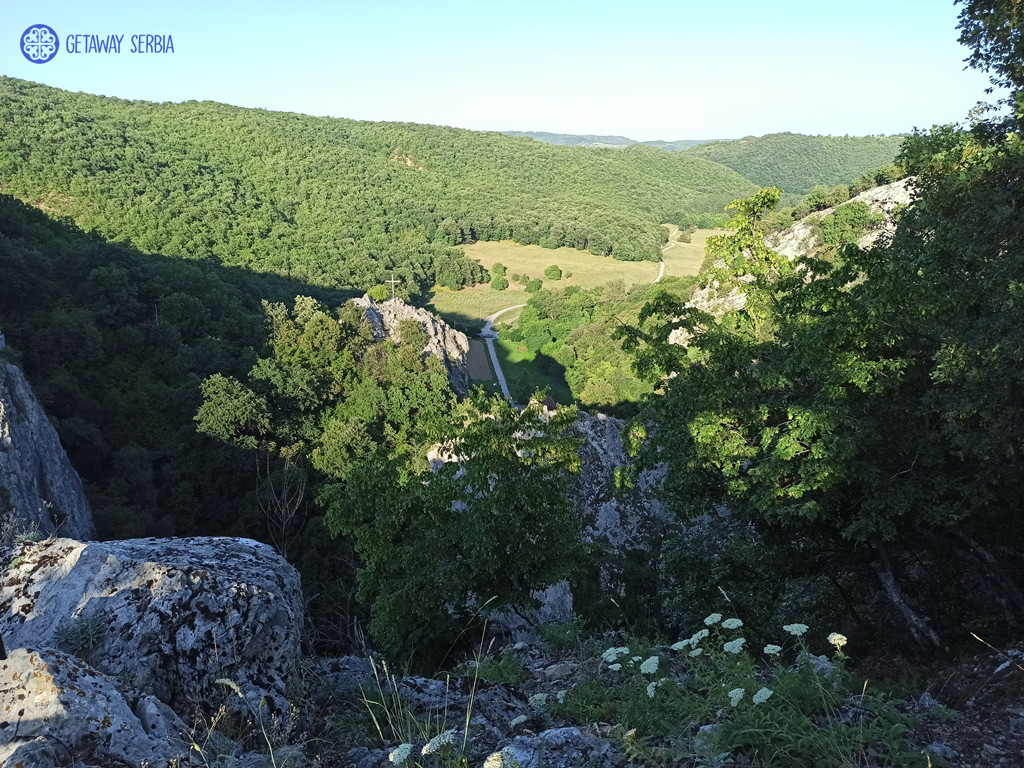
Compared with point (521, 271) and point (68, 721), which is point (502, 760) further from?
point (521, 271)

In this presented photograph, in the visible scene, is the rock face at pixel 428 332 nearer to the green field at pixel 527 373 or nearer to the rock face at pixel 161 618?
the green field at pixel 527 373

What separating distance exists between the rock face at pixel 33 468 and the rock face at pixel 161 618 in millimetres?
15566

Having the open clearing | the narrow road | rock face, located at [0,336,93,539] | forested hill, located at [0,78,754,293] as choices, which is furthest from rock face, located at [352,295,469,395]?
the open clearing

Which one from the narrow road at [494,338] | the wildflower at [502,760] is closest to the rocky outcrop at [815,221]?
the narrow road at [494,338]

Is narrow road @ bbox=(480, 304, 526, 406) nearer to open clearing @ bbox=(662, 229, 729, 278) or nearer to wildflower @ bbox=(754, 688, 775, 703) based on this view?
open clearing @ bbox=(662, 229, 729, 278)

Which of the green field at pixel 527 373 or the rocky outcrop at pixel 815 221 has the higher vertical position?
the rocky outcrop at pixel 815 221

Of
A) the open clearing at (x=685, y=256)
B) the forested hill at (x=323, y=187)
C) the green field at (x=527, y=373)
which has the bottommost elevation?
the green field at (x=527, y=373)

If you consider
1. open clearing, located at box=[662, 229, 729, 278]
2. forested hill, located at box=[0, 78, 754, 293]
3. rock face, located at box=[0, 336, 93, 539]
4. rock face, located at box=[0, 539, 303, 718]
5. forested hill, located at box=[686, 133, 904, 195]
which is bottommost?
rock face, located at box=[0, 336, 93, 539]

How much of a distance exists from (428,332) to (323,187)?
245ft

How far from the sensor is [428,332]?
50219 millimetres

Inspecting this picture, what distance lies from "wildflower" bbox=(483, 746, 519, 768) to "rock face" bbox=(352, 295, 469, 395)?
4367cm

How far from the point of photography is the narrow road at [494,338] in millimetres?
67825

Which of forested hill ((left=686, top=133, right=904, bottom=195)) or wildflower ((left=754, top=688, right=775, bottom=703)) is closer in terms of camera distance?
wildflower ((left=754, top=688, right=775, bottom=703))

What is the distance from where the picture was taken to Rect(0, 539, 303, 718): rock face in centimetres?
510
